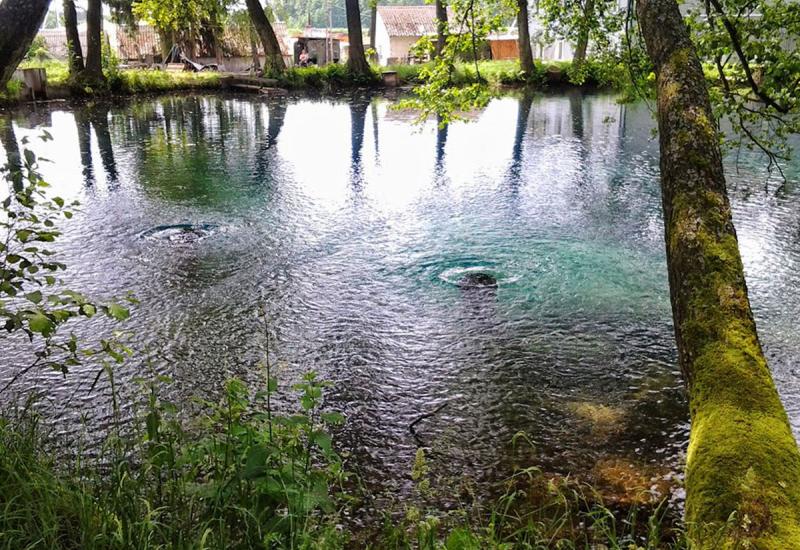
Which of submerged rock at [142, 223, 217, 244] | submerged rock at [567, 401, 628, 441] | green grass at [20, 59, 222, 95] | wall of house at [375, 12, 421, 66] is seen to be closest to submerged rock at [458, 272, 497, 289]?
submerged rock at [567, 401, 628, 441]

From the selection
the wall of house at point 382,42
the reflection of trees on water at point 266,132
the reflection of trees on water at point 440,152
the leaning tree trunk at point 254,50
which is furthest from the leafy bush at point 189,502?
the wall of house at point 382,42

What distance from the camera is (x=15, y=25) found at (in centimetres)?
338

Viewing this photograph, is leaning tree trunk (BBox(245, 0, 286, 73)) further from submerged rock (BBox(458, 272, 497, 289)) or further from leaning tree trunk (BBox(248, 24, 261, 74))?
submerged rock (BBox(458, 272, 497, 289))

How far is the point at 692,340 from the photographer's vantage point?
283cm

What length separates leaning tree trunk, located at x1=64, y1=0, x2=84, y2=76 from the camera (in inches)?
976

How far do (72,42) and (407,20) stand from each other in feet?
119

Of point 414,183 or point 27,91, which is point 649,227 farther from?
point 27,91

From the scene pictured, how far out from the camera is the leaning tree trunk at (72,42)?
24781 millimetres

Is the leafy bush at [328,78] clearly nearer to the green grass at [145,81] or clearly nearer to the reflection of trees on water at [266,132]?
the green grass at [145,81]

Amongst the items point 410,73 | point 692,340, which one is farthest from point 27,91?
point 692,340

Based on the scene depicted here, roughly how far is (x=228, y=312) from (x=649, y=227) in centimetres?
592

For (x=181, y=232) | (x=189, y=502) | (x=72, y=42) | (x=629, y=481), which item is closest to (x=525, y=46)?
(x=72, y=42)

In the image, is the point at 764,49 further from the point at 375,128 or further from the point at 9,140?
the point at 9,140

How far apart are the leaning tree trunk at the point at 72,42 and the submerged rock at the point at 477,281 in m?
22.1
